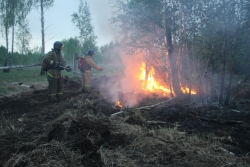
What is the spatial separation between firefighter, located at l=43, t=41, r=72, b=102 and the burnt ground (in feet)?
5.81

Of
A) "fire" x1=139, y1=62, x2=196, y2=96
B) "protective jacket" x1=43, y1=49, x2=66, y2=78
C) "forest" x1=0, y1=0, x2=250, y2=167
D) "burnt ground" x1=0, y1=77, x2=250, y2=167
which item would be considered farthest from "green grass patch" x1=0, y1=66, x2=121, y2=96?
"burnt ground" x1=0, y1=77, x2=250, y2=167

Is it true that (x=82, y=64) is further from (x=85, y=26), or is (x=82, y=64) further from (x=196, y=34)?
(x=85, y=26)

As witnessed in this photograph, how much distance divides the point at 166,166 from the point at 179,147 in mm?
676

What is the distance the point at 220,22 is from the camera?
6.34 meters

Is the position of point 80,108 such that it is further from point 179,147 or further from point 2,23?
point 2,23

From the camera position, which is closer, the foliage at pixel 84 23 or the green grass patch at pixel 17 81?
the green grass patch at pixel 17 81

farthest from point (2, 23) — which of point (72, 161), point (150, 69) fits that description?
point (72, 161)

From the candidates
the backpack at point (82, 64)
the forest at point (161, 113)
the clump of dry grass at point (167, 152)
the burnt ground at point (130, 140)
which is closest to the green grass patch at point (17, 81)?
the forest at point (161, 113)

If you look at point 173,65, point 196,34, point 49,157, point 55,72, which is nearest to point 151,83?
point 173,65

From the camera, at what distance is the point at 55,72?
25.9ft

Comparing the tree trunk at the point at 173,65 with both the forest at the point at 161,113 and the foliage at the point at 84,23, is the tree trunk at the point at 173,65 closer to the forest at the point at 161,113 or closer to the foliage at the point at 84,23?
the forest at the point at 161,113

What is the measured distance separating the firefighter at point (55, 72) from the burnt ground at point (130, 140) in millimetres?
1770

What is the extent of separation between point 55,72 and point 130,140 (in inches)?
193

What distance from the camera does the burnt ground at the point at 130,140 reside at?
325cm
